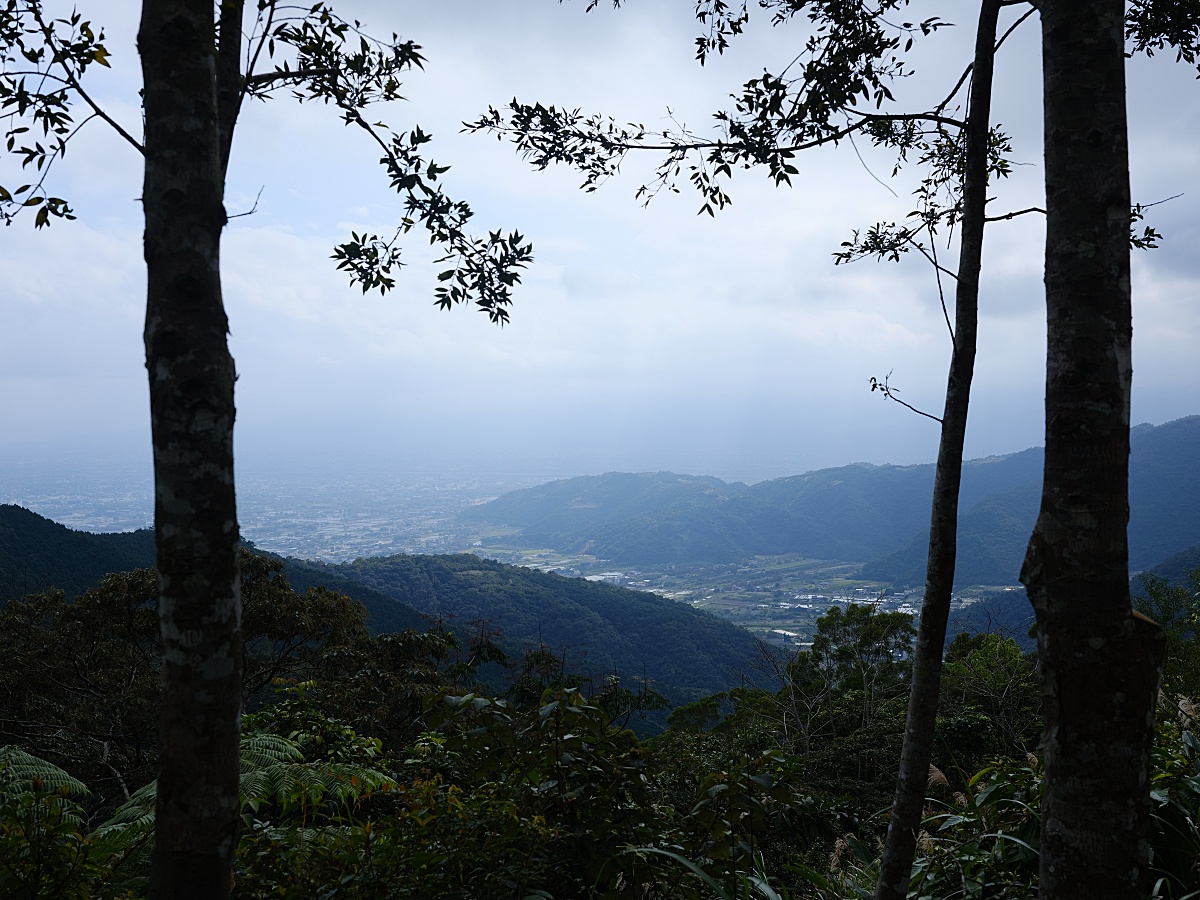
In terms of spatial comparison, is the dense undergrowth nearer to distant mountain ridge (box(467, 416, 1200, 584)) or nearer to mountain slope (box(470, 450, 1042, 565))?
distant mountain ridge (box(467, 416, 1200, 584))

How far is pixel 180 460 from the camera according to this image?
1.68 m

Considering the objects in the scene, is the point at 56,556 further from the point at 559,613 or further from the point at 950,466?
the point at 559,613

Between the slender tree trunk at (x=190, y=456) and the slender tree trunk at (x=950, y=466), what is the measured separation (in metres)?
2.15

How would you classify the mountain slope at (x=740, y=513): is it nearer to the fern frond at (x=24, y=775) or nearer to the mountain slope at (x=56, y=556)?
the mountain slope at (x=56, y=556)

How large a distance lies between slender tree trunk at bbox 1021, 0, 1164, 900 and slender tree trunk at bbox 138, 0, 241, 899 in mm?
1872

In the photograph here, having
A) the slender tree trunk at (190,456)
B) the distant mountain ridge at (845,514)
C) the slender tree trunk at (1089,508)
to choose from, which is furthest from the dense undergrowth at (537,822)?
the distant mountain ridge at (845,514)

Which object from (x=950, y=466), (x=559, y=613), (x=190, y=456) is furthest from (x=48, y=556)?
(x=559, y=613)

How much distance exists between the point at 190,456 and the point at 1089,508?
2053 millimetres

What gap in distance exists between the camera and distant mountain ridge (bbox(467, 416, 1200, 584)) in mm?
87438

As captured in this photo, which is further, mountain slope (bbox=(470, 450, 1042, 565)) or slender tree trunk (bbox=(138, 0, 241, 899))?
mountain slope (bbox=(470, 450, 1042, 565))

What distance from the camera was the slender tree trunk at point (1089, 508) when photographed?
1.37 meters

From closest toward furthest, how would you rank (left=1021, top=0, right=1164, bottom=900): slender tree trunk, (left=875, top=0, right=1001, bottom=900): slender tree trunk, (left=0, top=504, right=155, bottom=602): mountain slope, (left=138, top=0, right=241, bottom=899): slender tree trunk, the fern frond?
(left=1021, top=0, right=1164, bottom=900): slender tree trunk < (left=138, top=0, right=241, bottom=899): slender tree trunk < (left=875, top=0, right=1001, bottom=900): slender tree trunk < the fern frond < (left=0, top=504, right=155, bottom=602): mountain slope

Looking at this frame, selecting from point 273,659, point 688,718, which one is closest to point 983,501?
point 688,718

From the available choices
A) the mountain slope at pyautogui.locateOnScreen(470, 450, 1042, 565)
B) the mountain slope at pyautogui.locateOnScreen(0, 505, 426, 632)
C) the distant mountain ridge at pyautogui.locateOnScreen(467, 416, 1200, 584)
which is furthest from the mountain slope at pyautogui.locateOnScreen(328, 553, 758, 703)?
the mountain slope at pyautogui.locateOnScreen(470, 450, 1042, 565)
